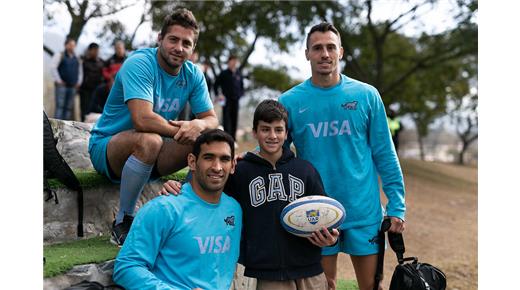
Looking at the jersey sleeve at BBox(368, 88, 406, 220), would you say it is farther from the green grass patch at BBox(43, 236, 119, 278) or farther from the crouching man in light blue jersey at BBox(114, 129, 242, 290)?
the green grass patch at BBox(43, 236, 119, 278)

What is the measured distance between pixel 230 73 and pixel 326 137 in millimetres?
8376

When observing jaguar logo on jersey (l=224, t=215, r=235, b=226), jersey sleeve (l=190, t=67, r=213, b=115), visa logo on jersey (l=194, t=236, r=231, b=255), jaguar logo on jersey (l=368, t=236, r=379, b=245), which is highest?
jersey sleeve (l=190, t=67, r=213, b=115)

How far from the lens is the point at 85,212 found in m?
4.14

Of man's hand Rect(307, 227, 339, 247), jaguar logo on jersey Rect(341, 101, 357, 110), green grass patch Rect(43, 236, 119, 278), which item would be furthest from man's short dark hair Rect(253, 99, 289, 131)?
green grass patch Rect(43, 236, 119, 278)

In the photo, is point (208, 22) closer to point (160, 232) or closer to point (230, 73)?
point (230, 73)

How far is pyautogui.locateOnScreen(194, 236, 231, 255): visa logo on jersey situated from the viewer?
2840 millimetres

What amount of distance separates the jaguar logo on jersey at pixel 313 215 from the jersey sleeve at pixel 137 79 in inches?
50.9

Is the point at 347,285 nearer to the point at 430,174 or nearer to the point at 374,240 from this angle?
the point at 374,240

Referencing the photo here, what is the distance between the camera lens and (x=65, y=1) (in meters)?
14.2

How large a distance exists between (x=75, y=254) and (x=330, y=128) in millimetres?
1685

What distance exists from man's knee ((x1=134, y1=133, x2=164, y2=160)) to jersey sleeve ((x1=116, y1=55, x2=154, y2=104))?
232mm

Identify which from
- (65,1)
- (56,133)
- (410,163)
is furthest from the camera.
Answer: (410,163)

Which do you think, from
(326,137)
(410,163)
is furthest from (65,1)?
(410,163)

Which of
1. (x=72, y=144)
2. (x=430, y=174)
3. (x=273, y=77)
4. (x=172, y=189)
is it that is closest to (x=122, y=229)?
(x=172, y=189)
